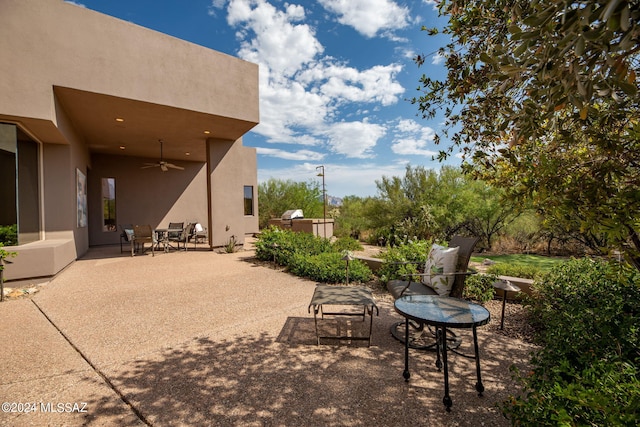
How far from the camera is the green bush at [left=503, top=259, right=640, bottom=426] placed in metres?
1.09

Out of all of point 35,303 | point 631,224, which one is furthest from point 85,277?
point 631,224

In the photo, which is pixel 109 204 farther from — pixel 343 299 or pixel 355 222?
pixel 343 299

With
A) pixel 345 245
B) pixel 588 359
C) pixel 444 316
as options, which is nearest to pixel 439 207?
pixel 345 245

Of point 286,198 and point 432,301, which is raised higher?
point 286,198

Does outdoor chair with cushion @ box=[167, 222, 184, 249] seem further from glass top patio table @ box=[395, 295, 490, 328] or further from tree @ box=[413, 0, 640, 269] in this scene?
tree @ box=[413, 0, 640, 269]

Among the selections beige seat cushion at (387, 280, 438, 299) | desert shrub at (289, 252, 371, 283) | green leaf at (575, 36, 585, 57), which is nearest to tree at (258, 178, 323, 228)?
desert shrub at (289, 252, 371, 283)

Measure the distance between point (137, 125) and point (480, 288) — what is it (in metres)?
8.15

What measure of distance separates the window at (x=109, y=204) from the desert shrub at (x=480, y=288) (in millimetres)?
11609


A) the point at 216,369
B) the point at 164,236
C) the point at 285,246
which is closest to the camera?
the point at 216,369

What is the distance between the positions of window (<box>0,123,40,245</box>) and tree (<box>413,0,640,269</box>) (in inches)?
258

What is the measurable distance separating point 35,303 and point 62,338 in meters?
1.70

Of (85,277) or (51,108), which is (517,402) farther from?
(51,108)

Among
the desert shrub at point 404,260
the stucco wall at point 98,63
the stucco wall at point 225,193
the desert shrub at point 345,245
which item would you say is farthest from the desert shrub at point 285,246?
the stucco wall at point 98,63

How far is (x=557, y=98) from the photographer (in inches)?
40.4
